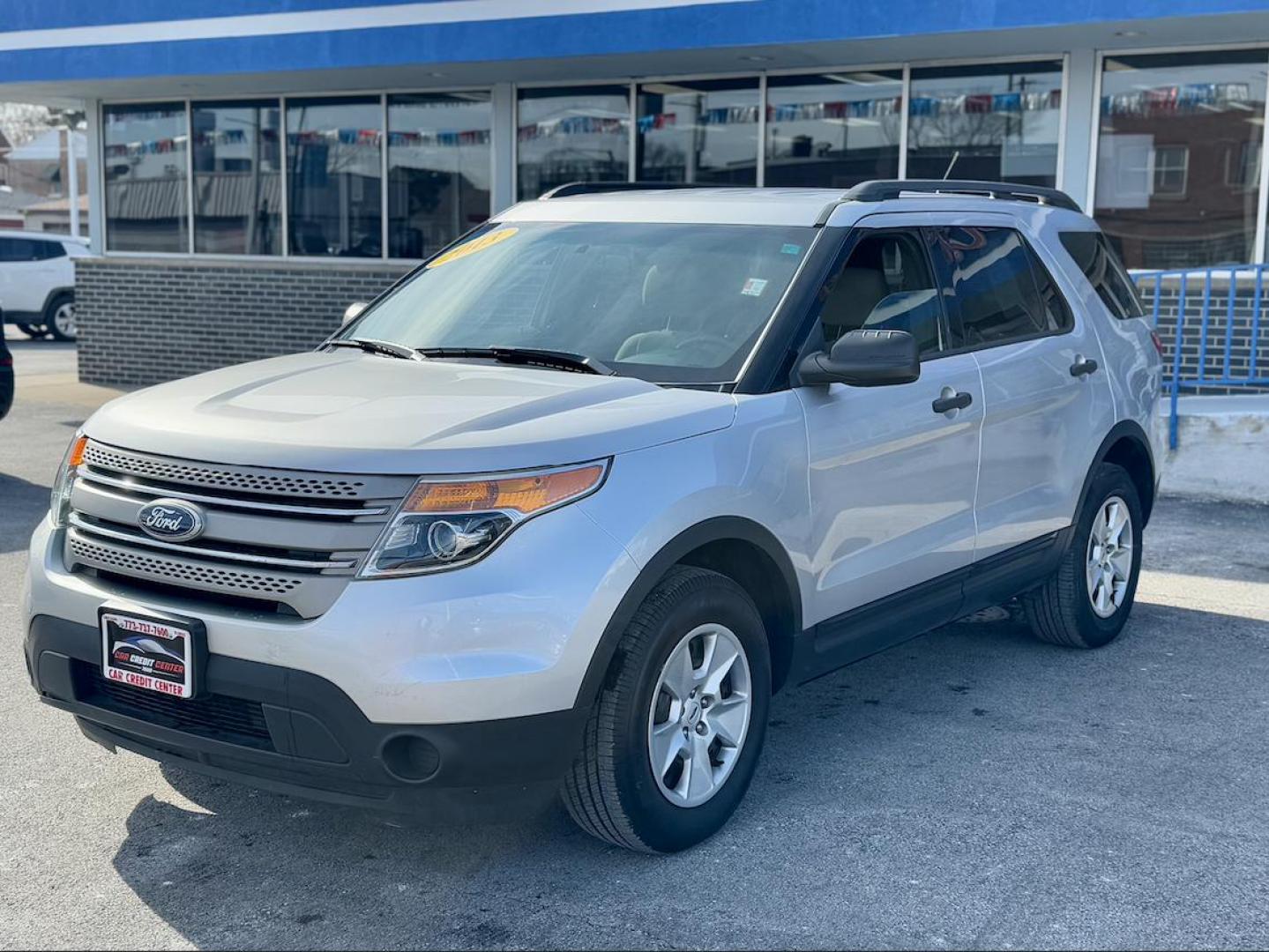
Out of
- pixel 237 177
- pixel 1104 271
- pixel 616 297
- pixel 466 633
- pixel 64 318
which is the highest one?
pixel 237 177

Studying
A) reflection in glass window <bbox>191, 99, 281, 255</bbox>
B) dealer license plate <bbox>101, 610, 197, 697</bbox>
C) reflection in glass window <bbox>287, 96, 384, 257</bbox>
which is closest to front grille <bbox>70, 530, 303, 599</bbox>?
dealer license plate <bbox>101, 610, 197, 697</bbox>

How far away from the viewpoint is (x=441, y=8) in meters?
12.3

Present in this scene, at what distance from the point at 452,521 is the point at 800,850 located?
1410 mm

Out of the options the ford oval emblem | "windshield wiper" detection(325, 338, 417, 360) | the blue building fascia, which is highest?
the blue building fascia

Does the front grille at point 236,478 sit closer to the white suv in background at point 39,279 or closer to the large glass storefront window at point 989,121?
Result: the large glass storefront window at point 989,121

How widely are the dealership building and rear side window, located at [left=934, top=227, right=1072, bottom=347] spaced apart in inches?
151

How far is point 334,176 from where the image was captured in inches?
591

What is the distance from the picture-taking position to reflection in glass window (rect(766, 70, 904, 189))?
40.9ft

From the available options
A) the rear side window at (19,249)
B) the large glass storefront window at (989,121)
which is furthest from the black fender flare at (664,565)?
the rear side window at (19,249)

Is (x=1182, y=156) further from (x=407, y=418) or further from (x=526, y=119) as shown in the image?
(x=407, y=418)

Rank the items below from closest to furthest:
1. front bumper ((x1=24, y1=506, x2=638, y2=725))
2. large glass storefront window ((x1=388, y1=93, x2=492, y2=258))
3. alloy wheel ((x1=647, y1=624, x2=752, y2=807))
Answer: front bumper ((x1=24, y1=506, x2=638, y2=725)), alloy wheel ((x1=647, y1=624, x2=752, y2=807)), large glass storefront window ((x1=388, y1=93, x2=492, y2=258))

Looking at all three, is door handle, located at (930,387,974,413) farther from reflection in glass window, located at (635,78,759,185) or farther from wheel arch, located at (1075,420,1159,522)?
reflection in glass window, located at (635,78,759,185)

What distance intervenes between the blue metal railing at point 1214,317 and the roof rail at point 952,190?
4.14 meters

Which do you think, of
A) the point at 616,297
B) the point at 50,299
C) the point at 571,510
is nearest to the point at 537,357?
the point at 616,297
